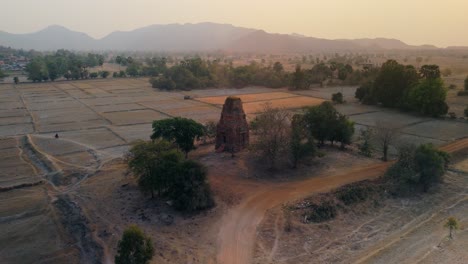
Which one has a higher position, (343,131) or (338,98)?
(343,131)

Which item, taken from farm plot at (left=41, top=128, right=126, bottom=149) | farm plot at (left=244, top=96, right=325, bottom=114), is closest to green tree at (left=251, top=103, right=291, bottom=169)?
farm plot at (left=41, top=128, right=126, bottom=149)

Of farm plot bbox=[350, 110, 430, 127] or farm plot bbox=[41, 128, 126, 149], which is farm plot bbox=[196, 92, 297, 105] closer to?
farm plot bbox=[350, 110, 430, 127]

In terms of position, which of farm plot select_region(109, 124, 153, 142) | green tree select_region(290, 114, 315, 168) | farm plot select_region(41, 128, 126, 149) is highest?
green tree select_region(290, 114, 315, 168)

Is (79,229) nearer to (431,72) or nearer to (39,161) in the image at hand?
(39,161)

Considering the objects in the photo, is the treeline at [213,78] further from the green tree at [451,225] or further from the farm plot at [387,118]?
the green tree at [451,225]

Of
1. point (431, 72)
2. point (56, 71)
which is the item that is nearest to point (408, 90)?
point (431, 72)

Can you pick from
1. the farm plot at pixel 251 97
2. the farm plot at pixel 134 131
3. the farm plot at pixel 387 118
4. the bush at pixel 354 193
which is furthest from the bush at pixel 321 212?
the farm plot at pixel 251 97

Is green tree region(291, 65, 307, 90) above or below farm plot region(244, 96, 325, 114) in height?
above
